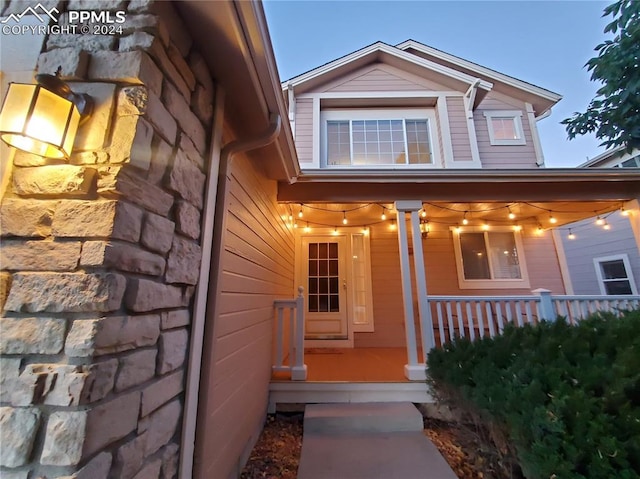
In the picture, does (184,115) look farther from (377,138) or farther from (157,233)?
(377,138)

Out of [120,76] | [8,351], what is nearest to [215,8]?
[120,76]

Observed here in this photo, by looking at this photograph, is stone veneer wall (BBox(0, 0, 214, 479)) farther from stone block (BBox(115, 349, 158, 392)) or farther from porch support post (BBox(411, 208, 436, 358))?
porch support post (BBox(411, 208, 436, 358))

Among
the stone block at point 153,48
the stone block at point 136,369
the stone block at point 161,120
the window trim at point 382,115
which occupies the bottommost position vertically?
the stone block at point 136,369

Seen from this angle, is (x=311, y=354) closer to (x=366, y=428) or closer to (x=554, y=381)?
(x=366, y=428)

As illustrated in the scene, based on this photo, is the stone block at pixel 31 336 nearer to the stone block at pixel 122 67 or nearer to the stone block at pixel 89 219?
the stone block at pixel 89 219

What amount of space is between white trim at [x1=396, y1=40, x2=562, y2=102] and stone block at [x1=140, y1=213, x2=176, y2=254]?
6790mm

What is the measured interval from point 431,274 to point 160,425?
505 centimetres

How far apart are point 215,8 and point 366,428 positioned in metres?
3.19

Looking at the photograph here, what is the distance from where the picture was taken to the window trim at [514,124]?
5397mm

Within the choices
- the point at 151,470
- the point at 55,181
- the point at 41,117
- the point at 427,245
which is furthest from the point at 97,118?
the point at 427,245

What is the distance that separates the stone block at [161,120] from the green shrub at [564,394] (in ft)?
7.21

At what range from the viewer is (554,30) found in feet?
24.1

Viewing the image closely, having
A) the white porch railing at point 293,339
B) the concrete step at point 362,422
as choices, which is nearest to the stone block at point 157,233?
the white porch railing at point 293,339

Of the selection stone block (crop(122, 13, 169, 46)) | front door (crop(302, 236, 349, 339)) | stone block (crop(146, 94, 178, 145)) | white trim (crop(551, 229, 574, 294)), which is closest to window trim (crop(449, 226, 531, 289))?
white trim (crop(551, 229, 574, 294))
